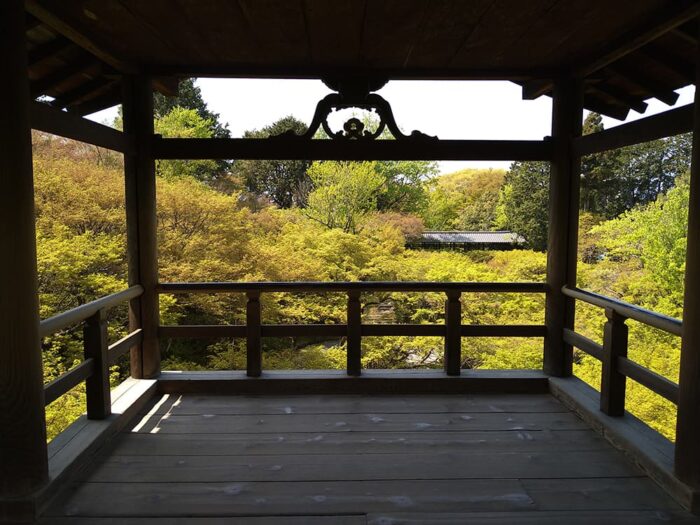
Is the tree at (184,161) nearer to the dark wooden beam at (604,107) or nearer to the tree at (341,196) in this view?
the tree at (341,196)

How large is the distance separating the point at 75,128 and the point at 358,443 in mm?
2084

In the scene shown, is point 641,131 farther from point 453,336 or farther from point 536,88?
point 453,336

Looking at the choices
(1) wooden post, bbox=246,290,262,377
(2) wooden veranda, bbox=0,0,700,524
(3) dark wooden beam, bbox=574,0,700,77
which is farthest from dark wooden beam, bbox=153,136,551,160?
(1) wooden post, bbox=246,290,262,377

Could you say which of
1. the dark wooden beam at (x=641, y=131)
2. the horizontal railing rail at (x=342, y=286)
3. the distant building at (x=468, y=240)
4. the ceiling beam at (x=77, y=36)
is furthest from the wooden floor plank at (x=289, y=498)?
the distant building at (x=468, y=240)

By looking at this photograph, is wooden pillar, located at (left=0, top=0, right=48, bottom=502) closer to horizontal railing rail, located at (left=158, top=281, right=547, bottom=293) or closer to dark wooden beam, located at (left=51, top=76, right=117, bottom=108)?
dark wooden beam, located at (left=51, top=76, right=117, bottom=108)

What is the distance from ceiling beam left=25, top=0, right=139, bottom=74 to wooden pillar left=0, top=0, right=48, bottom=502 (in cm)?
39

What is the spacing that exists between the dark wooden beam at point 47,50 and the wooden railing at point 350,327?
1.46 metres

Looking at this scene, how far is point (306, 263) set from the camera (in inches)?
390

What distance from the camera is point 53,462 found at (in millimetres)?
2068

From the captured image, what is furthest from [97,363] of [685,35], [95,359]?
[685,35]

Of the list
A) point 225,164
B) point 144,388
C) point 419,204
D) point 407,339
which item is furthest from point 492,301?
point 225,164

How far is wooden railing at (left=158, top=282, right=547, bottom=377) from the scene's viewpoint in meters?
3.31

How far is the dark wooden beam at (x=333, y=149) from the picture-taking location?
3.11m

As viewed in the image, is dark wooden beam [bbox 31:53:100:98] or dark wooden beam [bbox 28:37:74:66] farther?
dark wooden beam [bbox 31:53:100:98]
